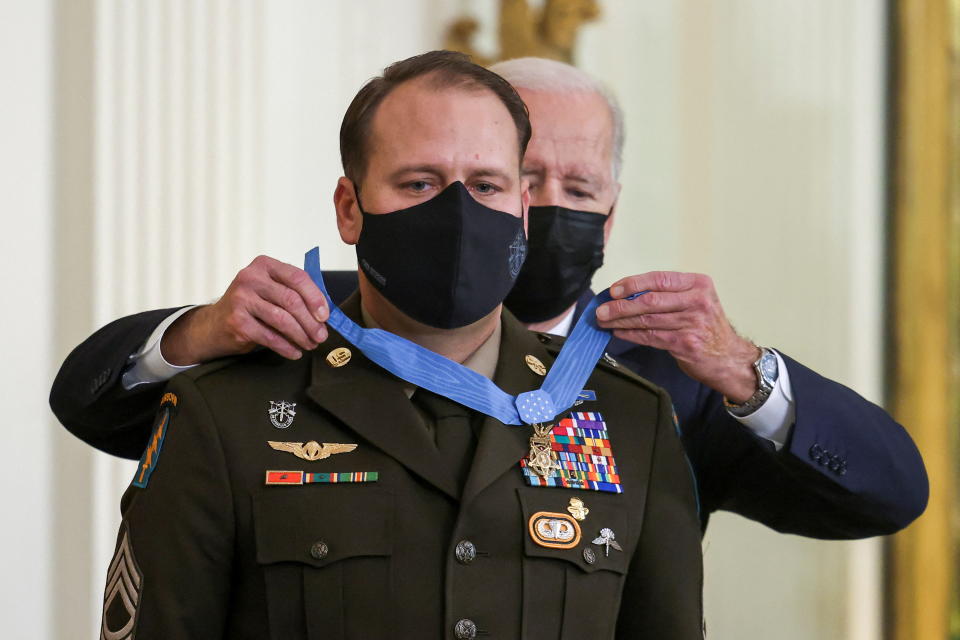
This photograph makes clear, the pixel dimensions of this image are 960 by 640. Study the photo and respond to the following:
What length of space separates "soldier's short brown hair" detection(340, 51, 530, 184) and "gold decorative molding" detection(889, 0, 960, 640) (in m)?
2.96

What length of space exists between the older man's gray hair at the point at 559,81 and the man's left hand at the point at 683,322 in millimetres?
739

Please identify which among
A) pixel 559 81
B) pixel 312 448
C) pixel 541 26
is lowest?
pixel 312 448

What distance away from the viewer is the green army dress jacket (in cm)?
201

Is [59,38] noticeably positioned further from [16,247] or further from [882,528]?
[882,528]

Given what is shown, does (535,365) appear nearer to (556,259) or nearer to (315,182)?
(556,259)

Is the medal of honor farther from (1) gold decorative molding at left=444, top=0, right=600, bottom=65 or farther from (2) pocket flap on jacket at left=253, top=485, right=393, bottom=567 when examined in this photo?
(1) gold decorative molding at left=444, top=0, right=600, bottom=65

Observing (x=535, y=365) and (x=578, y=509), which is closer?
(x=578, y=509)

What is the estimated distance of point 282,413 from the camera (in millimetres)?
2145

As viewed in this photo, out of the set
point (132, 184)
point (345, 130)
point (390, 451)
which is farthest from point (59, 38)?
point (390, 451)

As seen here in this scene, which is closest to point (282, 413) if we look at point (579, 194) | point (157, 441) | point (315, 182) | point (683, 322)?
point (157, 441)

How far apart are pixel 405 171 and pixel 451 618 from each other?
74cm

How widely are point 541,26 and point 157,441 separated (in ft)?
→ 11.9

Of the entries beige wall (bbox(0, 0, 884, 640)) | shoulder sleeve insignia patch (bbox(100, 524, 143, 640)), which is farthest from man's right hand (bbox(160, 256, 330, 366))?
beige wall (bbox(0, 0, 884, 640))

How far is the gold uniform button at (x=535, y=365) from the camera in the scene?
7.59 ft
